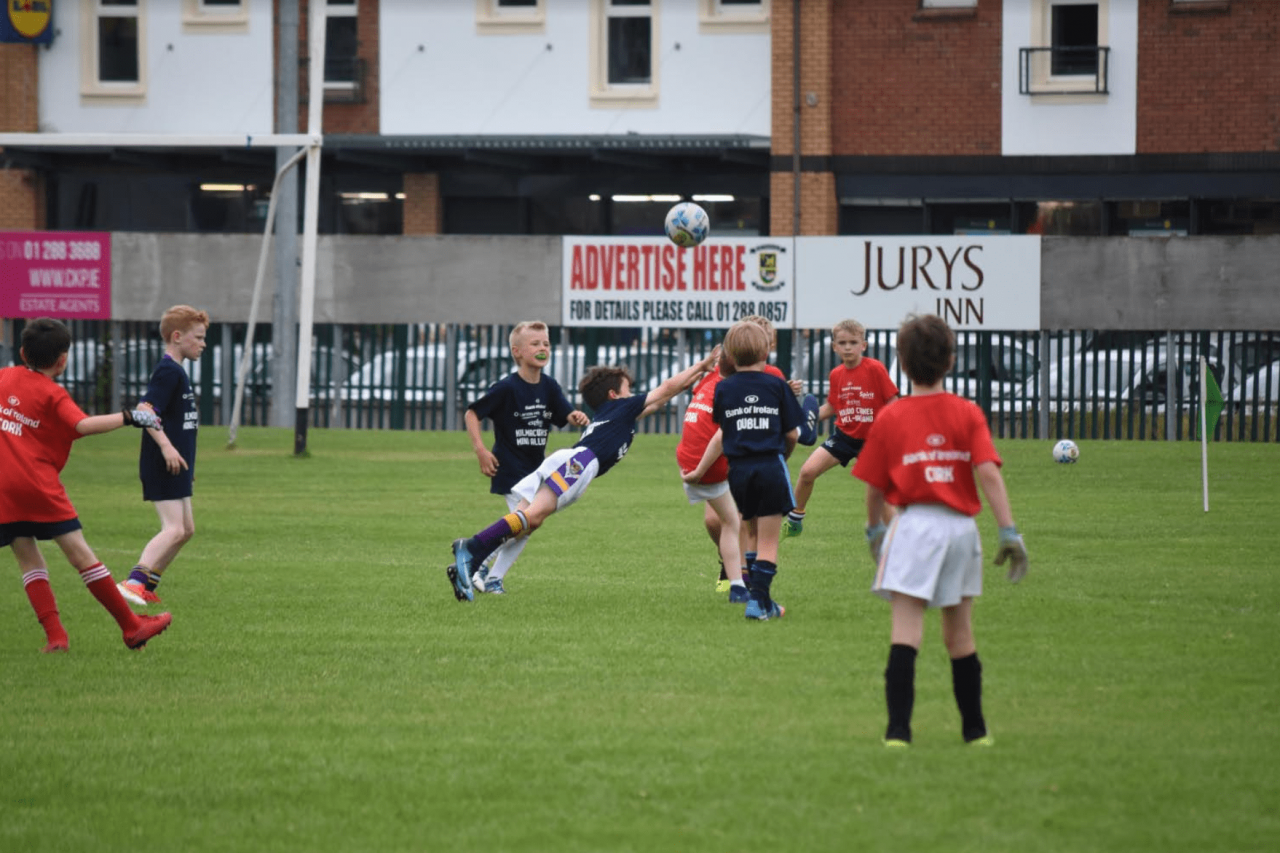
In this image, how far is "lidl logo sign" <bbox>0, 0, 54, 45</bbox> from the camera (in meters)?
36.8

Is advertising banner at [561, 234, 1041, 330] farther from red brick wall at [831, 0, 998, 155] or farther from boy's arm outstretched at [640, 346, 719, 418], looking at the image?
boy's arm outstretched at [640, 346, 719, 418]

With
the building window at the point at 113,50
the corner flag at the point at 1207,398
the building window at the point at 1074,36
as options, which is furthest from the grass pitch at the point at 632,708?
the building window at the point at 113,50

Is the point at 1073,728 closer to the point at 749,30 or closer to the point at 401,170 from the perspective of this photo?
the point at 749,30

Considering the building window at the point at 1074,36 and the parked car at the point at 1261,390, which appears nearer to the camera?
the parked car at the point at 1261,390

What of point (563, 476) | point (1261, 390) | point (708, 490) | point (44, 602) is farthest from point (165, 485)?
point (1261, 390)

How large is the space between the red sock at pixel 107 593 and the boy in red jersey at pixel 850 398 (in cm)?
646

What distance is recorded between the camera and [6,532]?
9719 millimetres

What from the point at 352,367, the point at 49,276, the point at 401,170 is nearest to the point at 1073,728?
the point at 352,367

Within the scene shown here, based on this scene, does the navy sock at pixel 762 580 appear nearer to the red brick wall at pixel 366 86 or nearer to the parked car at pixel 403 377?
the parked car at pixel 403 377

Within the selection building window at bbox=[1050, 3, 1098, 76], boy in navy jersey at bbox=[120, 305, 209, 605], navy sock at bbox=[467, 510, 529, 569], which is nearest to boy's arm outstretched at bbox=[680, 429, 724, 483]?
navy sock at bbox=[467, 510, 529, 569]

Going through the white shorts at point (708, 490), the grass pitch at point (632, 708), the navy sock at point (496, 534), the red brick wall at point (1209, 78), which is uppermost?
the red brick wall at point (1209, 78)

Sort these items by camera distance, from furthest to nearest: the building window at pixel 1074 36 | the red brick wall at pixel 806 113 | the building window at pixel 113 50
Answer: the building window at pixel 113 50 → the red brick wall at pixel 806 113 → the building window at pixel 1074 36

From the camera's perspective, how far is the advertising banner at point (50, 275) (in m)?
32.1

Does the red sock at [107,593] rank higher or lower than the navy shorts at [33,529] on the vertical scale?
lower
